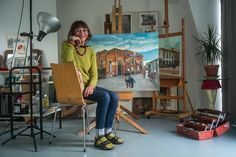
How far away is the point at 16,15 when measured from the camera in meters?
4.06

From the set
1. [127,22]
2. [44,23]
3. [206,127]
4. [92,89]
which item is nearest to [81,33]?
[44,23]

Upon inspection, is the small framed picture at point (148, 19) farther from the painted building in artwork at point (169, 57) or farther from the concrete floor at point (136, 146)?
the concrete floor at point (136, 146)

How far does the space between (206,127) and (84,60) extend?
56.5 inches

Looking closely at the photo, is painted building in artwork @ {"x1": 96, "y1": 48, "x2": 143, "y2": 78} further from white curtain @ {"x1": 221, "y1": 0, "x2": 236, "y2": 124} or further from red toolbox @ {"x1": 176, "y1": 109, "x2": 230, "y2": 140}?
white curtain @ {"x1": 221, "y1": 0, "x2": 236, "y2": 124}

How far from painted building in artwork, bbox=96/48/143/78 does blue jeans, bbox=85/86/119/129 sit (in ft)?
2.92

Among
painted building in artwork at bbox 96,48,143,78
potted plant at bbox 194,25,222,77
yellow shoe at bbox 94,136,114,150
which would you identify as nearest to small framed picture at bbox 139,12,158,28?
potted plant at bbox 194,25,222,77

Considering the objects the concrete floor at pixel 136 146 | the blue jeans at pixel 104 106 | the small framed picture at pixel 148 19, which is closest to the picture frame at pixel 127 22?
the small framed picture at pixel 148 19

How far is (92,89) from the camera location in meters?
2.44

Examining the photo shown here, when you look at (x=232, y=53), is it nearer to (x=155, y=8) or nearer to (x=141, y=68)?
(x=141, y=68)

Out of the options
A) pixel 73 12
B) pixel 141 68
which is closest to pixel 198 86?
pixel 141 68

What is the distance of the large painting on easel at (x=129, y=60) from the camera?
3371mm

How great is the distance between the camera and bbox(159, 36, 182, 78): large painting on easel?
374cm

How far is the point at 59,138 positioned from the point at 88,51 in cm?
97

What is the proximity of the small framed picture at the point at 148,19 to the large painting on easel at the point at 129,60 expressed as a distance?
85 centimetres
